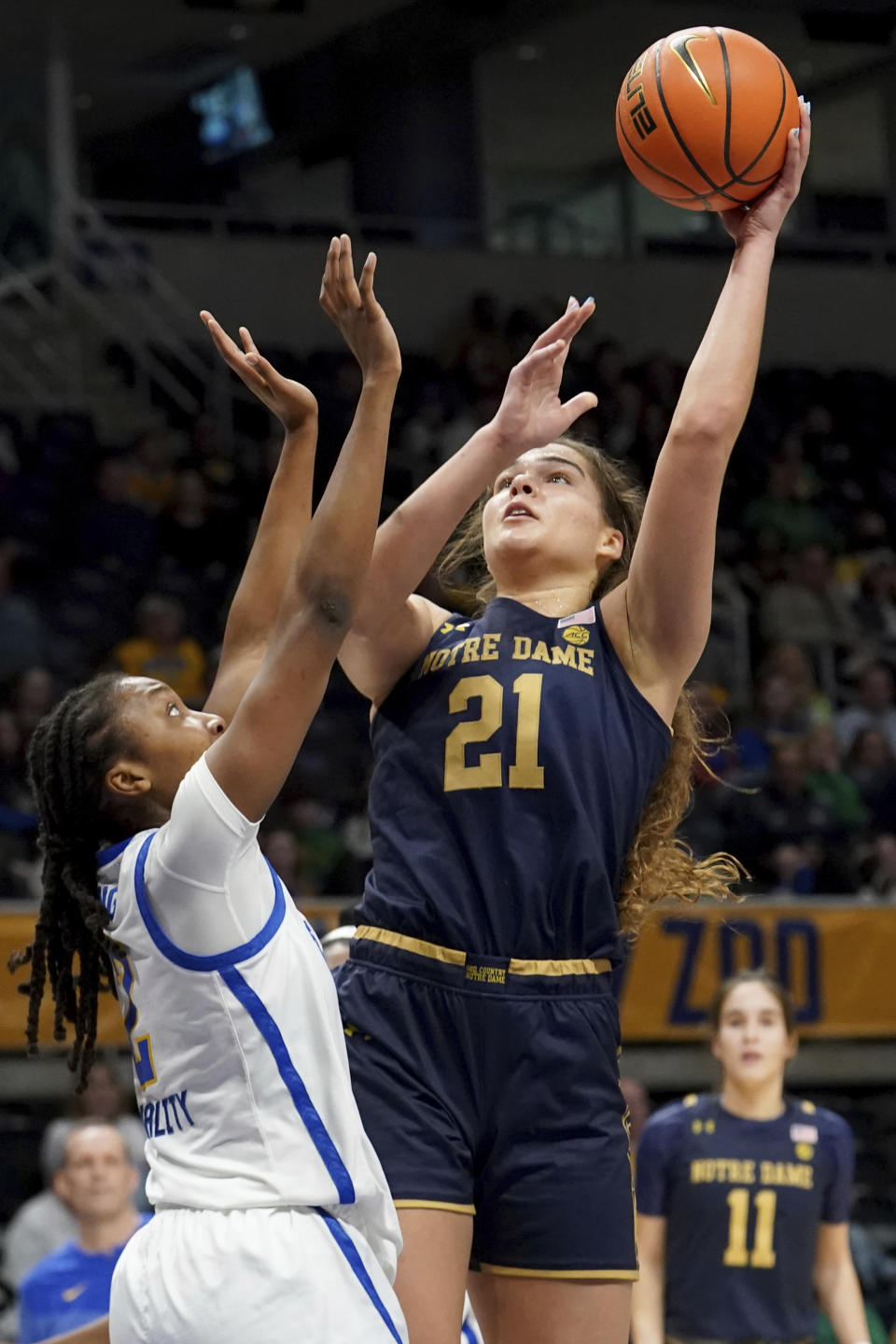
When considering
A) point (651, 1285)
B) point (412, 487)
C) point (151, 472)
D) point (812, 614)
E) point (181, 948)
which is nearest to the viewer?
point (181, 948)

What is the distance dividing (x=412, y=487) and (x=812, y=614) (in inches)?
113

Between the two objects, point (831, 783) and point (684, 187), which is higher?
point (831, 783)

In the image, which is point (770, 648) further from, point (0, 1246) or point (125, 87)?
point (125, 87)

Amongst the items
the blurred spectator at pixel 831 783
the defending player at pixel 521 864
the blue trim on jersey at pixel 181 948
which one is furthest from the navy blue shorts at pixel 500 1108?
the blurred spectator at pixel 831 783

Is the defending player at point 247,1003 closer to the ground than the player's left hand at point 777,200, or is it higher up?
closer to the ground

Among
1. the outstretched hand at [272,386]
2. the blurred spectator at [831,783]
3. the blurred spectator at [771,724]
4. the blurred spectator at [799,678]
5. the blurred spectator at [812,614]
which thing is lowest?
the outstretched hand at [272,386]

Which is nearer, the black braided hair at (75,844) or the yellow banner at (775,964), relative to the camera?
the black braided hair at (75,844)

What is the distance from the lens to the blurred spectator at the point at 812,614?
12.3m

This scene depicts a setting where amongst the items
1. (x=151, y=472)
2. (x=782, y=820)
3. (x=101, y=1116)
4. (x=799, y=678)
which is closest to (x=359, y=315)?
(x=101, y=1116)

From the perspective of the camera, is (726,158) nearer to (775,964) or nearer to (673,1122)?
(673,1122)

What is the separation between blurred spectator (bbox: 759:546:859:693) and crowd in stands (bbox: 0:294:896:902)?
→ 0.6 inches

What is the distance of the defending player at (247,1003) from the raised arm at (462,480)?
0.41 metres

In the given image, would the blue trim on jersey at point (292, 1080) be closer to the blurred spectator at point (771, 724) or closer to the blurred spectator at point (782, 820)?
the blurred spectator at point (782, 820)

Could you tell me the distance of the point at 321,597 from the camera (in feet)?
8.41
